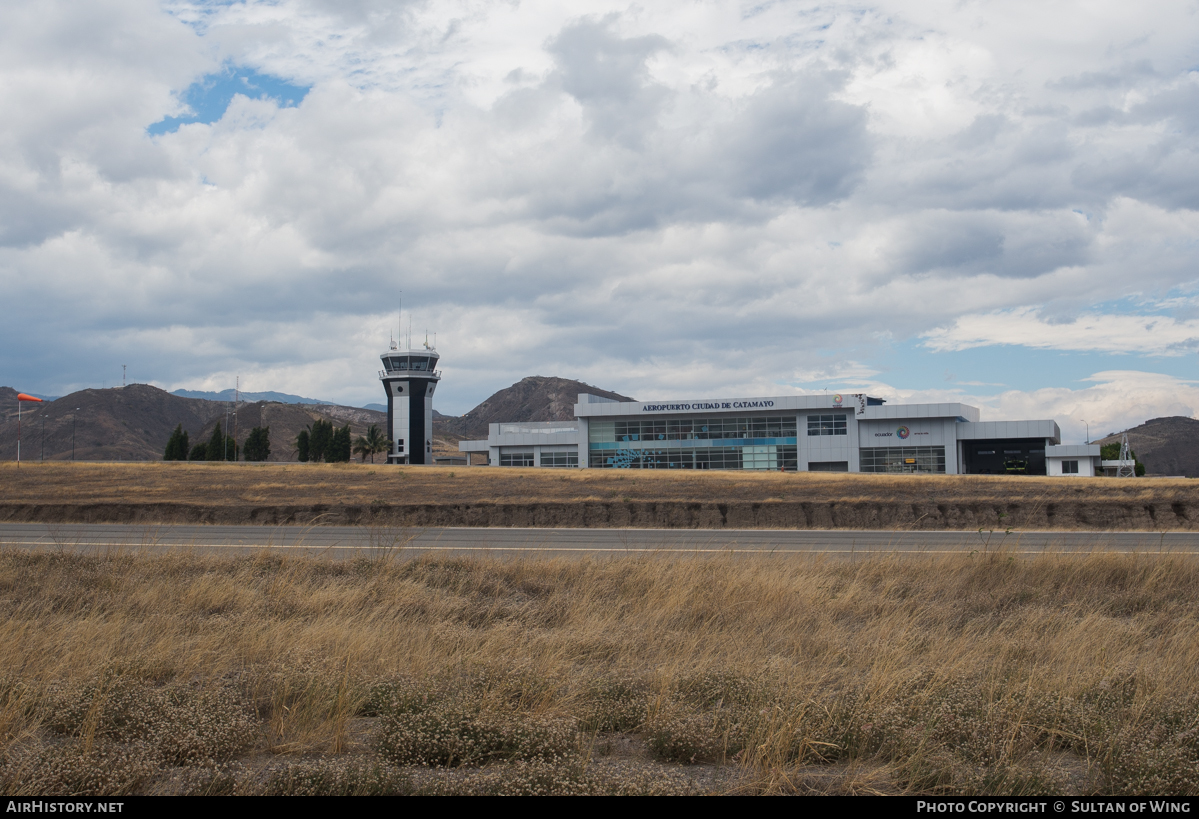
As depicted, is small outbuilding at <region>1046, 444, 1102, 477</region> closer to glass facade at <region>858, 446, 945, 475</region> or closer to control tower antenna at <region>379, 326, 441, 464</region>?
glass facade at <region>858, 446, 945, 475</region>

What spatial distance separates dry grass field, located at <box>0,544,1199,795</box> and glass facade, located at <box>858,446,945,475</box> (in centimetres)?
7769

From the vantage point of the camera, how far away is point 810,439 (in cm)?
8662

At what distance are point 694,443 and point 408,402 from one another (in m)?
37.3

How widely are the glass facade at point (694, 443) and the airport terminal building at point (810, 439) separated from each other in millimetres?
117

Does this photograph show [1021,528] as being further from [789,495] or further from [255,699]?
[255,699]

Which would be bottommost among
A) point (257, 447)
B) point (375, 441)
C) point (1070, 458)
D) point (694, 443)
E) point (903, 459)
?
point (1070, 458)

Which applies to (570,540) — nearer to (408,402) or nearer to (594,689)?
(594,689)

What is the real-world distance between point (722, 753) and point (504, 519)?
78.0 feet

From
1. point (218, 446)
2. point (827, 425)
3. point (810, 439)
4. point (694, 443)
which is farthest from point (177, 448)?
point (827, 425)

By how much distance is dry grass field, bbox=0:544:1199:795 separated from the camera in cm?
446

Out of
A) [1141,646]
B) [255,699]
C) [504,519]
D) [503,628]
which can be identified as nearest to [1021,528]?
[504,519]

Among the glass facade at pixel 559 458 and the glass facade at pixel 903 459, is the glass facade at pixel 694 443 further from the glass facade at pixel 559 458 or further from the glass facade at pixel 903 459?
the glass facade at pixel 903 459

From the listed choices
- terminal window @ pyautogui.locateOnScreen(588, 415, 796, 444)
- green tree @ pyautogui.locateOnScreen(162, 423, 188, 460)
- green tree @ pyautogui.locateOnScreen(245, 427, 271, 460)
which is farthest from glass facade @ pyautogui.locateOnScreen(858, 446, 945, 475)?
green tree @ pyautogui.locateOnScreen(162, 423, 188, 460)

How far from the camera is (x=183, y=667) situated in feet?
21.4
